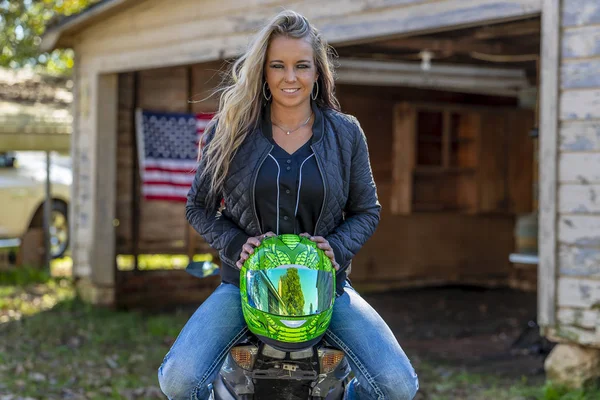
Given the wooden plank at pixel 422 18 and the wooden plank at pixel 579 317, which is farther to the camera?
the wooden plank at pixel 422 18

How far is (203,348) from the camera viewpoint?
124 inches

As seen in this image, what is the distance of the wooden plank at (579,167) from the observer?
5.66 m

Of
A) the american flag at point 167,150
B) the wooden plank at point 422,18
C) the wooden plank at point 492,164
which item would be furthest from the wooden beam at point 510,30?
the wooden plank at point 492,164

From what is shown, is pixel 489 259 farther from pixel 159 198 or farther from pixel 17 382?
pixel 17 382

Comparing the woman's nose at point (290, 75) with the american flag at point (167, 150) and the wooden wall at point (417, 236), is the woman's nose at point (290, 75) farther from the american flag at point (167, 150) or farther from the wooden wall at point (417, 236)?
the wooden wall at point (417, 236)

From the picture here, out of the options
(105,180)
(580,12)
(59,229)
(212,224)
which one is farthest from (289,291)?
(59,229)

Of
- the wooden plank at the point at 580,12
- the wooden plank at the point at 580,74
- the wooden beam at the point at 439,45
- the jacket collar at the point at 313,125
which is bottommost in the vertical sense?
the jacket collar at the point at 313,125

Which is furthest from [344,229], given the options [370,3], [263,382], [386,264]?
[386,264]

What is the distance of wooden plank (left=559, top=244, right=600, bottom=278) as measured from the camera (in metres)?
5.68

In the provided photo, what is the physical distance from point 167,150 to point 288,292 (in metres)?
7.50

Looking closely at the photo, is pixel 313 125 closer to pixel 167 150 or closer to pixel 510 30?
pixel 510 30

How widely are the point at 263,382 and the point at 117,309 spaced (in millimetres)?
7322

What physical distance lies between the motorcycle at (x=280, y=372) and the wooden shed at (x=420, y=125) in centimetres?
300

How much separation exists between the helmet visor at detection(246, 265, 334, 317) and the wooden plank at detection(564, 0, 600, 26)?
3.48m
